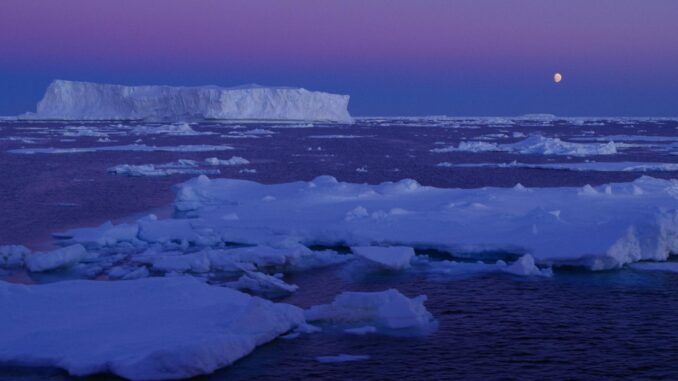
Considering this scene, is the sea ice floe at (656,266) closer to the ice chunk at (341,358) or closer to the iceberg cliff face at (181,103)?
the ice chunk at (341,358)

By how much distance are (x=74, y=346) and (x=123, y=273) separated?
3.71 m

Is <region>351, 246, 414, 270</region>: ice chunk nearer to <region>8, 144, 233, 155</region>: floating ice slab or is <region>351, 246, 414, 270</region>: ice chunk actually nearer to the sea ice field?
the sea ice field

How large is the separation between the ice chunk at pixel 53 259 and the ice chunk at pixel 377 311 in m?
4.55

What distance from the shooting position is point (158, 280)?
32.3 ft

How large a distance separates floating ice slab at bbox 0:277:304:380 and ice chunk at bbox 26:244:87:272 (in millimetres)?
1783

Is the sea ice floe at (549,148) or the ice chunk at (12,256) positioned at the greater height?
the sea ice floe at (549,148)

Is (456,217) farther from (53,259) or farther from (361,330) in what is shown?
(53,259)

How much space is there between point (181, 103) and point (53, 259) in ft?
215

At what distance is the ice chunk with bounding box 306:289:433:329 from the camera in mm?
8875

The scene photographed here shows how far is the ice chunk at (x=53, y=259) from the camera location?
37.6 ft

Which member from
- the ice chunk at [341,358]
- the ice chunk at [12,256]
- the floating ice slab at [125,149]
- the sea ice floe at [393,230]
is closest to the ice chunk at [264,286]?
the sea ice floe at [393,230]

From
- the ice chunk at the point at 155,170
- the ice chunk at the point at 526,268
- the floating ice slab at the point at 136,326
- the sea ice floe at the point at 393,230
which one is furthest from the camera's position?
the ice chunk at the point at 155,170

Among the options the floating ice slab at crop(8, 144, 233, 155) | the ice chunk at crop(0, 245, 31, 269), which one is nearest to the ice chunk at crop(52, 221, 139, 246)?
the ice chunk at crop(0, 245, 31, 269)

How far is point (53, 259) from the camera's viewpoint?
37.7 feet
